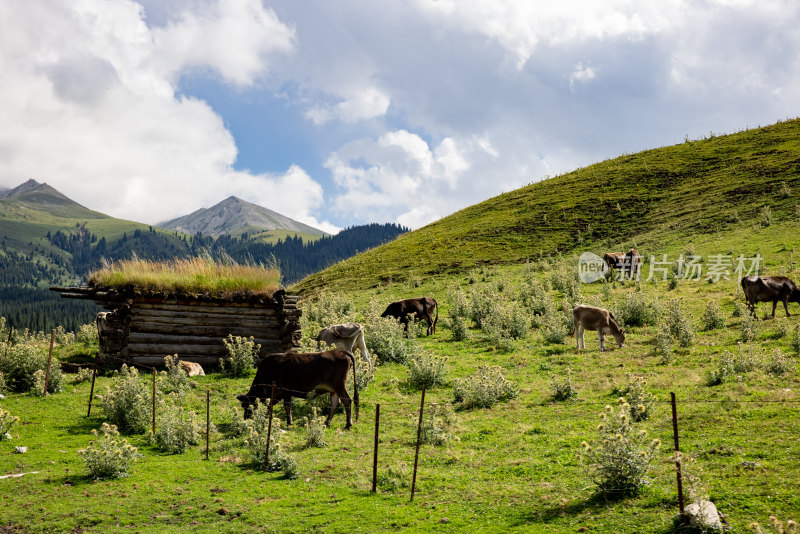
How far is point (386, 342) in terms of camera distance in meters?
22.9

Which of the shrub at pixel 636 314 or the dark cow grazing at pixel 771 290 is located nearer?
the dark cow grazing at pixel 771 290

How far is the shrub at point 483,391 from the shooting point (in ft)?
52.7

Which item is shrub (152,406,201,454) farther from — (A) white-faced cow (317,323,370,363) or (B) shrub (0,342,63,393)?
(A) white-faced cow (317,323,370,363)

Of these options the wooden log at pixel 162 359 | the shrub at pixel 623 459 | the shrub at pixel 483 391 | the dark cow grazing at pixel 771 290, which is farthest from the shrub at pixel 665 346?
the wooden log at pixel 162 359

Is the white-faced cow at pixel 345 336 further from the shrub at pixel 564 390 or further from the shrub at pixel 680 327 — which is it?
the shrub at pixel 680 327

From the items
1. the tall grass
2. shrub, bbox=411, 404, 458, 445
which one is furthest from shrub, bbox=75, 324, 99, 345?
shrub, bbox=411, 404, 458, 445

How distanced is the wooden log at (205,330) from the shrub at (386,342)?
3582 mm

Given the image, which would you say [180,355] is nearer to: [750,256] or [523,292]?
[523,292]

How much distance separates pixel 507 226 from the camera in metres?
58.4

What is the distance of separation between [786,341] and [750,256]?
56.5 ft

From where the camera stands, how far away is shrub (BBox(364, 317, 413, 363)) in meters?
22.4

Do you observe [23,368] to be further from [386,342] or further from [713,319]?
[713,319]

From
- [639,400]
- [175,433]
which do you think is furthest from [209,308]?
[639,400]

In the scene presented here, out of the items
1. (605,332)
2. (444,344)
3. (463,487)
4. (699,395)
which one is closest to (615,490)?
(463,487)
